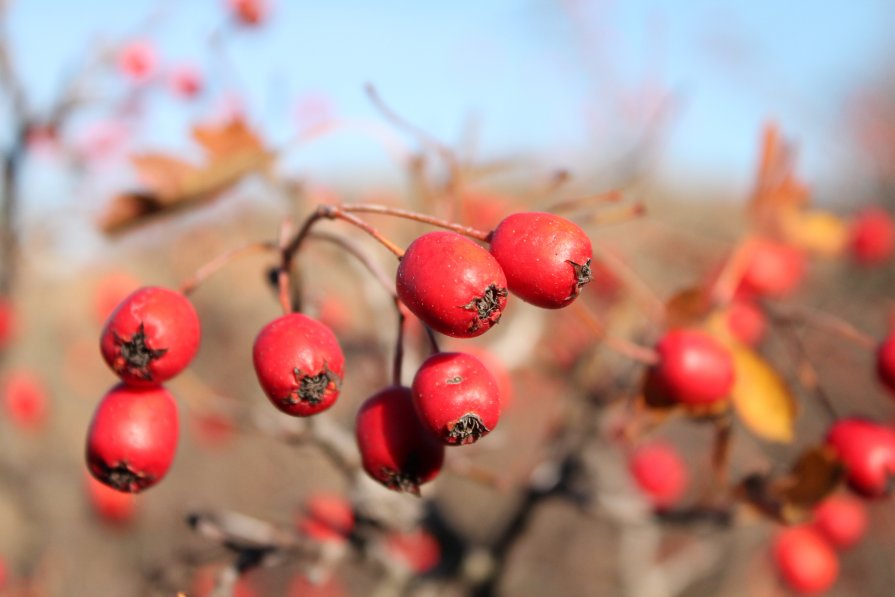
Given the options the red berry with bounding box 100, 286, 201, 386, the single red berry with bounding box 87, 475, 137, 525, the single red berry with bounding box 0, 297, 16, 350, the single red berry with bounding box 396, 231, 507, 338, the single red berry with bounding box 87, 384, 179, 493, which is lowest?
the single red berry with bounding box 87, 475, 137, 525

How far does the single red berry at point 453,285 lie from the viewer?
26.7 inches

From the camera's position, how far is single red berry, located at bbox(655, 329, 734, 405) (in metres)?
1.08

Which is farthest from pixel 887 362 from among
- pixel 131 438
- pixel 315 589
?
pixel 315 589

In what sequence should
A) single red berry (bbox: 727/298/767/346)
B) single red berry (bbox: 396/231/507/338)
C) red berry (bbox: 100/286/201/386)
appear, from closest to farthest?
single red berry (bbox: 396/231/507/338) < red berry (bbox: 100/286/201/386) < single red berry (bbox: 727/298/767/346)

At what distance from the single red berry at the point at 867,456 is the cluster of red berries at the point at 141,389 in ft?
3.36

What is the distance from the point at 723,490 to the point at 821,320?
351 millimetres

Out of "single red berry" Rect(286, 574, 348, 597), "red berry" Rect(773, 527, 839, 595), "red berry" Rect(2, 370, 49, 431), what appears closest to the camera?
"red berry" Rect(773, 527, 839, 595)

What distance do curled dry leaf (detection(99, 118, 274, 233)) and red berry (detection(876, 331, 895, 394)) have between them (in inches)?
43.4

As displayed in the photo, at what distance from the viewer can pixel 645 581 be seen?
2.65 metres

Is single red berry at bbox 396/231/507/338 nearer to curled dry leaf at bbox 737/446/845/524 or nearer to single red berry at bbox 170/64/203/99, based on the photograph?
curled dry leaf at bbox 737/446/845/524

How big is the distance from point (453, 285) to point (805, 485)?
2.58 feet

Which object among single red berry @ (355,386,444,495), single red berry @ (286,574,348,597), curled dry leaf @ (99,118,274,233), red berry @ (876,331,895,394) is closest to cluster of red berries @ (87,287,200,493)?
single red berry @ (355,386,444,495)

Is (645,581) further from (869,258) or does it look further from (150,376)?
(150,376)

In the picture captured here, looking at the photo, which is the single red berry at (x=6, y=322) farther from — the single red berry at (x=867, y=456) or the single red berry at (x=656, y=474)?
the single red berry at (x=867, y=456)
